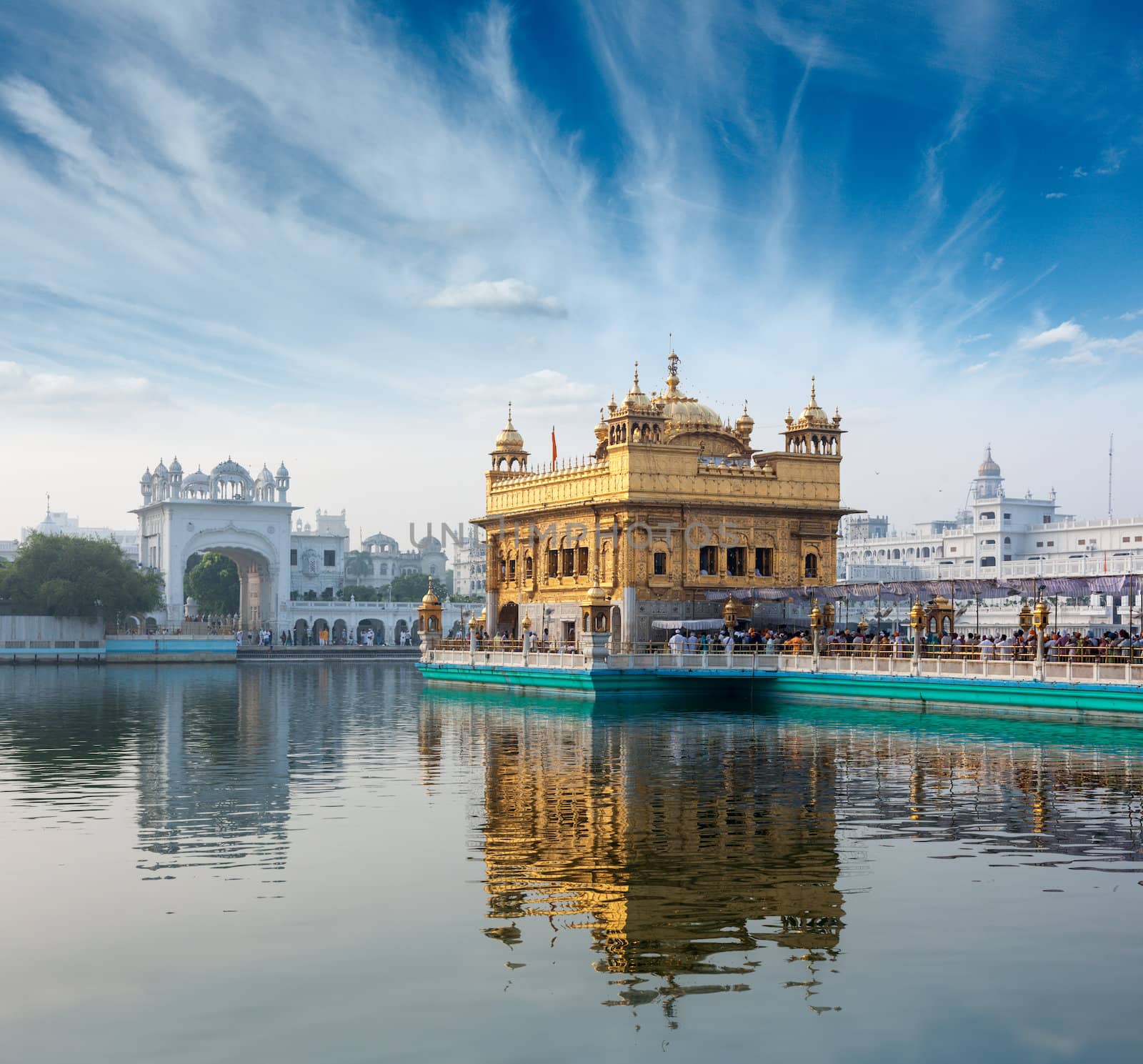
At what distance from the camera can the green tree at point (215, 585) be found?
307 ft

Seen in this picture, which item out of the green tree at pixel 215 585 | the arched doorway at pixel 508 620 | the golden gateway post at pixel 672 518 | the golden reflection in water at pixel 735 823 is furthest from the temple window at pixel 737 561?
the green tree at pixel 215 585

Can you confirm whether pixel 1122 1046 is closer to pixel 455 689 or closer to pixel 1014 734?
pixel 1014 734

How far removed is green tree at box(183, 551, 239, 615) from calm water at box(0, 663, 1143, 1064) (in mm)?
73498

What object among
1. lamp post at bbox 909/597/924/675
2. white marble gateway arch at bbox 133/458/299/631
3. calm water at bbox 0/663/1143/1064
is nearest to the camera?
calm water at bbox 0/663/1143/1064

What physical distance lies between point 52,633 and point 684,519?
39.1 meters

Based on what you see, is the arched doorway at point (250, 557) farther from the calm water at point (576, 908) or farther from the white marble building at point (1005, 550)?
the calm water at point (576, 908)

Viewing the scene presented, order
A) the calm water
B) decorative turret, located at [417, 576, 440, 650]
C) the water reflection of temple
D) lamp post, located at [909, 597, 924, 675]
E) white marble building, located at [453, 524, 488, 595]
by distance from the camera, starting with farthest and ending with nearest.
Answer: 1. white marble building, located at [453, 524, 488, 595]
2. decorative turret, located at [417, 576, 440, 650]
3. lamp post, located at [909, 597, 924, 675]
4. the water reflection of temple
5. the calm water

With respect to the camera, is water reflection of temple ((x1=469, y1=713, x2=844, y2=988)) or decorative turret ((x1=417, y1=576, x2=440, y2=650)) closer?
water reflection of temple ((x1=469, y1=713, x2=844, y2=988))

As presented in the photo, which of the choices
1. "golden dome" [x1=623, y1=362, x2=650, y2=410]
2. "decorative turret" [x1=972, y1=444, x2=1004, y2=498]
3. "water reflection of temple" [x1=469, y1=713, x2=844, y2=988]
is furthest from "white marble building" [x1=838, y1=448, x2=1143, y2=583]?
"water reflection of temple" [x1=469, y1=713, x2=844, y2=988]

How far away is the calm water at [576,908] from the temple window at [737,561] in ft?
65.1

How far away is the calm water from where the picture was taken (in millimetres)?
7859

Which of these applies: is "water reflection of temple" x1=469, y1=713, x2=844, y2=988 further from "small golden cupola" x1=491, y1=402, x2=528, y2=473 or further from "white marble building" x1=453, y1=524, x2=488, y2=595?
"white marble building" x1=453, y1=524, x2=488, y2=595

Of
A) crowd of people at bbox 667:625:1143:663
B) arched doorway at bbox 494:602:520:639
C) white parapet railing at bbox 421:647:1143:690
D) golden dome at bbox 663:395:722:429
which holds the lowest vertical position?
white parapet railing at bbox 421:647:1143:690

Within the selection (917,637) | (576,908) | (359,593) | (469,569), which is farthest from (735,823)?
(469,569)
